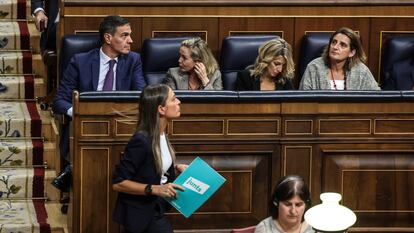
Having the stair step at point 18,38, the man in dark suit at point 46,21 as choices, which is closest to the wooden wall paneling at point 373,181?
the man in dark suit at point 46,21

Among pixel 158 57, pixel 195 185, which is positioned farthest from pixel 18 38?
pixel 195 185

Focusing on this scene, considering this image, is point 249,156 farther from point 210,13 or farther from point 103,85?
point 210,13

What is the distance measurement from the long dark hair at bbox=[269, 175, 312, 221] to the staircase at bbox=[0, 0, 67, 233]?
1.88 meters

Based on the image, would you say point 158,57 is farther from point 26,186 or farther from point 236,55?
point 26,186

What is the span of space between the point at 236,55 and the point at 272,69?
0.40 m

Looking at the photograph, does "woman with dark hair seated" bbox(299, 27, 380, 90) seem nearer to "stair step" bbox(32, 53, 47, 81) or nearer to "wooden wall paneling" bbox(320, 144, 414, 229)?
"wooden wall paneling" bbox(320, 144, 414, 229)

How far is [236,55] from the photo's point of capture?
667 centimetres

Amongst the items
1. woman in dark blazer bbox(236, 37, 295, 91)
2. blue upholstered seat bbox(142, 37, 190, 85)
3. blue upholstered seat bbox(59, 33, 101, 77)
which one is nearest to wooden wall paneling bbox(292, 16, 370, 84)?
woman in dark blazer bbox(236, 37, 295, 91)

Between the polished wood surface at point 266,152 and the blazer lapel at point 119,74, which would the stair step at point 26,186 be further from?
the polished wood surface at point 266,152

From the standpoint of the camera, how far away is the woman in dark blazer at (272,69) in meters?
6.30

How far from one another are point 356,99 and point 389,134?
0.24m

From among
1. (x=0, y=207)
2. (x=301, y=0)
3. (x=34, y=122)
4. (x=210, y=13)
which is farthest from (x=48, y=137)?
(x=301, y=0)

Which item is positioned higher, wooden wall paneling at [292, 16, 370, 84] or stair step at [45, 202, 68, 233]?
wooden wall paneling at [292, 16, 370, 84]

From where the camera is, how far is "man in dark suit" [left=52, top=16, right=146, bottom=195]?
6.15m
